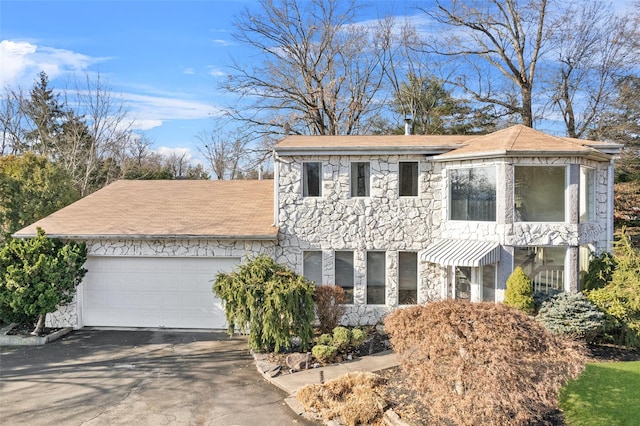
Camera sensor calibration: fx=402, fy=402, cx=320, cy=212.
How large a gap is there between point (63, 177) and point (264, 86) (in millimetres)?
17845

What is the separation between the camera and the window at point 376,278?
15.7 m

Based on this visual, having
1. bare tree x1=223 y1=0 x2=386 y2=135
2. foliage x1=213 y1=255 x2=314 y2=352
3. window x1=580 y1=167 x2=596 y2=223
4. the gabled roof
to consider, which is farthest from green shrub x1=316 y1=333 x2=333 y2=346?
bare tree x1=223 y1=0 x2=386 y2=135

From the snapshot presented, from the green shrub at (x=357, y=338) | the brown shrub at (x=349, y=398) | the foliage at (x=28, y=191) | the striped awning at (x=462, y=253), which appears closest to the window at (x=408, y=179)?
the striped awning at (x=462, y=253)

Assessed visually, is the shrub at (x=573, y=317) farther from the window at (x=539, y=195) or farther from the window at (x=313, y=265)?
the window at (x=313, y=265)

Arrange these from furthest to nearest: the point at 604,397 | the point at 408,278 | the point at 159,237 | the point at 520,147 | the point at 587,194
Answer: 1. the point at 408,278
2. the point at 159,237
3. the point at 587,194
4. the point at 520,147
5. the point at 604,397

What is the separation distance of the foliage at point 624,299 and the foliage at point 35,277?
706 inches

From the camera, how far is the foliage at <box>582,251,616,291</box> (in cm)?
1376

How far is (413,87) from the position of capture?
35906 mm

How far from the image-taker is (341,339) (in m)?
12.2

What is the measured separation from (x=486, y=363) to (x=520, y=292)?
672cm

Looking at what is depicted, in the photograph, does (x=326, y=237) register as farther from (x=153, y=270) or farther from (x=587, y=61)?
(x=587, y=61)

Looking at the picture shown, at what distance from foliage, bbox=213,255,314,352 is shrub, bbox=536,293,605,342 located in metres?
7.13

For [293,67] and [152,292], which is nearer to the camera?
[152,292]

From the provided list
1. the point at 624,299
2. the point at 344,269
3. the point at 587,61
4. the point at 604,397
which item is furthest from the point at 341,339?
the point at 587,61
